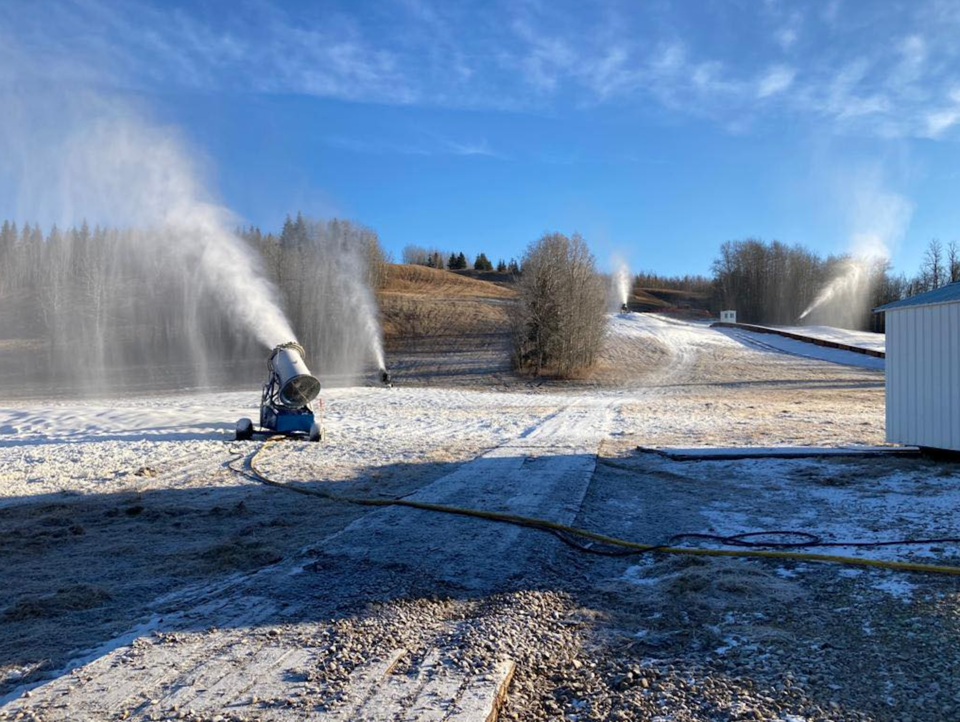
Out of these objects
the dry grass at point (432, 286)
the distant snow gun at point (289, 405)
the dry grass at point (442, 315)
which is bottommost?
the distant snow gun at point (289, 405)

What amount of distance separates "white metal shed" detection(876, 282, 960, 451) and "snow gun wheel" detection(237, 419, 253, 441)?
12.7 m

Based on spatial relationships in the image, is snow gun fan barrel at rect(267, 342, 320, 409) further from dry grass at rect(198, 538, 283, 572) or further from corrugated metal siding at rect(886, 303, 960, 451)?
corrugated metal siding at rect(886, 303, 960, 451)

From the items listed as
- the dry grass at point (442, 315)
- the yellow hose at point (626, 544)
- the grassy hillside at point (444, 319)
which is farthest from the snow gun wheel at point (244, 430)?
the grassy hillside at point (444, 319)

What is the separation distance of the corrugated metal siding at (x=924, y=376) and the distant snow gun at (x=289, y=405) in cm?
1149

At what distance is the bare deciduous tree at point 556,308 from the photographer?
4041cm

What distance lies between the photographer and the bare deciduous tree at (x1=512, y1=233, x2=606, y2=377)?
40.4 meters

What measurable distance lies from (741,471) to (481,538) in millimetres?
6047

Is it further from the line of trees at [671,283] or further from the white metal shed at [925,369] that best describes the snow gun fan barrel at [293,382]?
the line of trees at [671,283]

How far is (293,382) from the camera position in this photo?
15273mm

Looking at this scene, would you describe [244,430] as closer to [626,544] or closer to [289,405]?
[289,405]

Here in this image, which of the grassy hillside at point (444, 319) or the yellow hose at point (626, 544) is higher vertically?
the grassy hillside at point (444, 319)

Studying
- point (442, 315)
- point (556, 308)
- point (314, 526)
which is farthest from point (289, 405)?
point (442, 315)

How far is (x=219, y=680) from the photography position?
12.8 ft

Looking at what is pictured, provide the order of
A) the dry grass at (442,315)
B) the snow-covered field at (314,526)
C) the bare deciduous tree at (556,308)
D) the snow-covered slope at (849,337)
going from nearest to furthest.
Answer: the snow-covered field at (314,526) < the bare deciduous tree at (556,308) < the snow-covered slope at (849,337) < the dry grass at (442,315)
